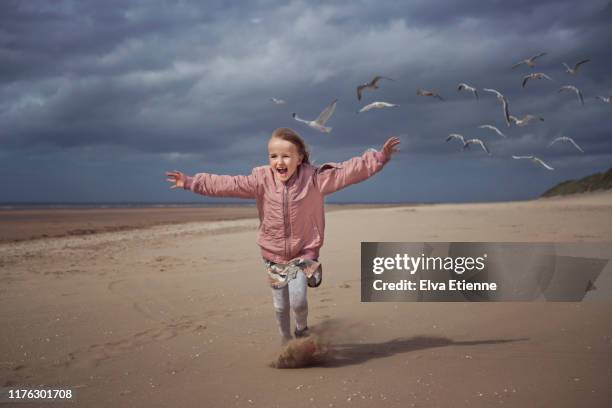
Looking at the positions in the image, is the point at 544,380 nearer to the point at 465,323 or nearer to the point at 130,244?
the point at 465,323

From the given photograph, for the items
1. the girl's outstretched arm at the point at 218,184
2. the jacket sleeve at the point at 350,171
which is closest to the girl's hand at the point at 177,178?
the girl's outstretched arm at the point at 218,184

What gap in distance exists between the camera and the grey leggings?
3.99 m

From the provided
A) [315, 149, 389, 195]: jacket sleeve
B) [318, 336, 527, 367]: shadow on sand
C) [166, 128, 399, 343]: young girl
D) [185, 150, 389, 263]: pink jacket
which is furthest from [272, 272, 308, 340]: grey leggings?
[315, 149, 389, 195]: jacket sleeve

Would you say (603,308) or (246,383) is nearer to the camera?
(246,383)

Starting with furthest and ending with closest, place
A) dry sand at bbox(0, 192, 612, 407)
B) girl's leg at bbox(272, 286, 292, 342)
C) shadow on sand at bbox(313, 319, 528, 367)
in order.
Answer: girl's leg at bbox(272, 286, 292, 342)
shadow on sand at bbox(313, 319, 528, 367)
dry sand at bbox(0, 192, 612, 407)

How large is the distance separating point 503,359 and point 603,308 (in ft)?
7.05

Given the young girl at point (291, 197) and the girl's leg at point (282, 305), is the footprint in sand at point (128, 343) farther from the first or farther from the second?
the young girl at point (291, 197)

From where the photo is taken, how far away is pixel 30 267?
361 inches

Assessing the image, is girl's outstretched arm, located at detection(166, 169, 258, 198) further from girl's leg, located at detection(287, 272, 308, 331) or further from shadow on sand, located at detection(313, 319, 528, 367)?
shadow on sand, located at detection(313, 319, 528, 367)

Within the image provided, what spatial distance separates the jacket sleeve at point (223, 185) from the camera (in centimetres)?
421

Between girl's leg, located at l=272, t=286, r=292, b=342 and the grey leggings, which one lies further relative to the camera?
girl's leg, located at l=272, t=286, r=292, b=342

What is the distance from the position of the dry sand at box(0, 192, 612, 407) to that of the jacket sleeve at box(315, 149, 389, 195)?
1421 mm

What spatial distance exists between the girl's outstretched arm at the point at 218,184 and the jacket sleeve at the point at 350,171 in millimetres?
590

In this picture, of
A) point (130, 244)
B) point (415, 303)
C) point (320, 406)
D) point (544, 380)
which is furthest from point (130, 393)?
point (130, 244)
